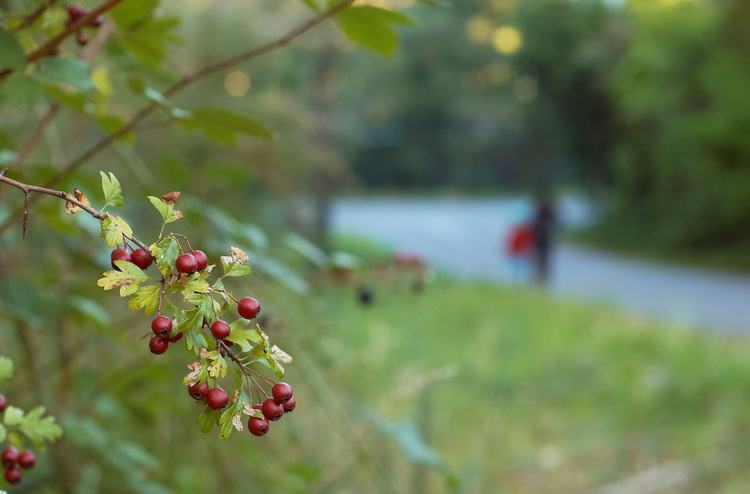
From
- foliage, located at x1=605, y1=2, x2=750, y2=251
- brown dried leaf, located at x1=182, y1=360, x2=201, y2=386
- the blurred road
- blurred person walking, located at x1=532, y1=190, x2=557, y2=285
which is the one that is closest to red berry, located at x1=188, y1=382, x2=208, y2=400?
brown dried leaf, located at x1=182, y1=360, x2=201, y2=386

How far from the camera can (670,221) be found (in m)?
9.88

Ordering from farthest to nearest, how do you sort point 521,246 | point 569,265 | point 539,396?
point 569,265
point 521,246
point 539,396

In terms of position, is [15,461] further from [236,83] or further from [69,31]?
[236,83]

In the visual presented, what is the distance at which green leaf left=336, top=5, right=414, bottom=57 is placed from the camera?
53 centimetres

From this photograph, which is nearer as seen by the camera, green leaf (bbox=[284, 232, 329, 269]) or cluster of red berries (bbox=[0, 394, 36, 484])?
cluster of red berries (bbox=[0, 394, 36, 484])

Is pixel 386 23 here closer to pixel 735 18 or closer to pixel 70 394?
pixel 70 394

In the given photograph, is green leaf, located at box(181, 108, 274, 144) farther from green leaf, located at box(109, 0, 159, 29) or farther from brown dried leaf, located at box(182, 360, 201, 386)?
brown dried leaf, located at box(182, 360, 201, 386)

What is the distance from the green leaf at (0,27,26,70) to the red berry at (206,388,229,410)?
0.85 feet

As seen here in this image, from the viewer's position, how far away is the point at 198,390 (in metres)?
0.30

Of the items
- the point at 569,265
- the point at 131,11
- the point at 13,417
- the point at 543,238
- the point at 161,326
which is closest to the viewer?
the point at 161,326

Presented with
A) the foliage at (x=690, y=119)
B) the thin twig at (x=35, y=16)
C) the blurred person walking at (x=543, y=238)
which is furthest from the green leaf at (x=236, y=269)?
the foliage at (x=690, y=119)

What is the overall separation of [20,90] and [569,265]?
908cm

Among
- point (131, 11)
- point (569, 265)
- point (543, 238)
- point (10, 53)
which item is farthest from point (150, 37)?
point (569, 265)

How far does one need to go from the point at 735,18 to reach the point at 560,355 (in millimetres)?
7199
